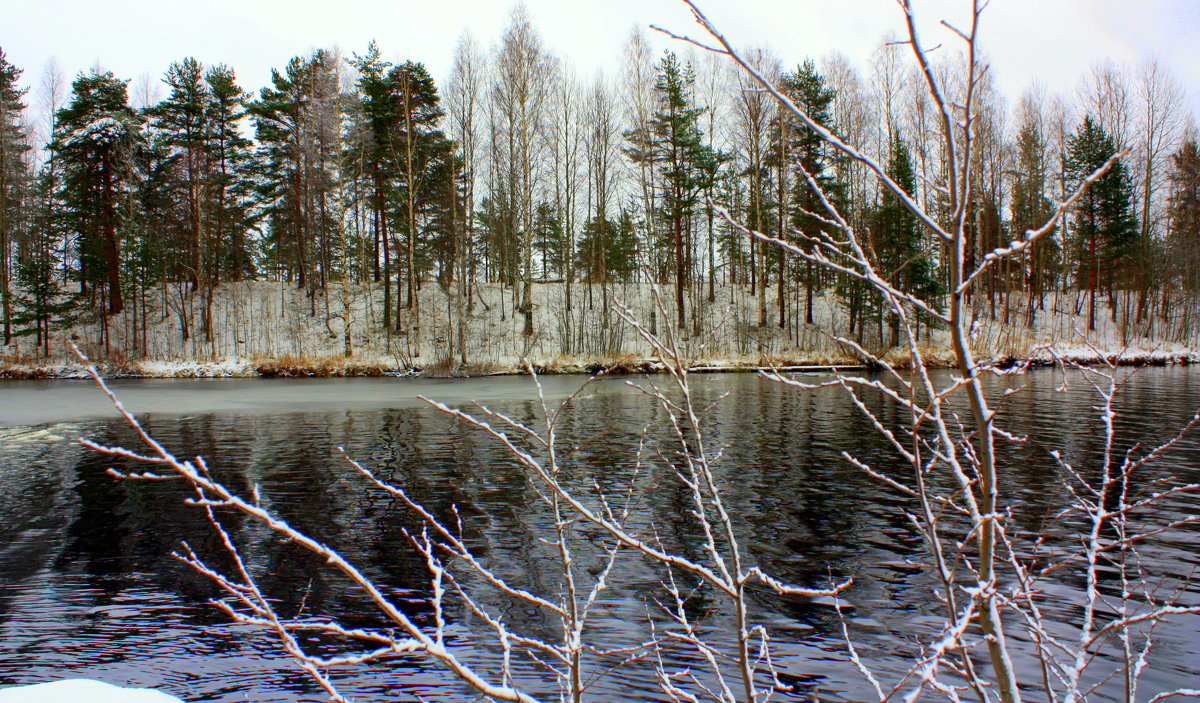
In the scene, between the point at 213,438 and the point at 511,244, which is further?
the point at 511,244

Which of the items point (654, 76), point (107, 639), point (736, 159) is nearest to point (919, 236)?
point (736, 159)

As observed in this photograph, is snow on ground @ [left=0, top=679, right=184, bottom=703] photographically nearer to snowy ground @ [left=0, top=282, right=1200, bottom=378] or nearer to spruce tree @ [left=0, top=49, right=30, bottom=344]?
snowy ground @ [left=0, top=282, right=1200, bottom=378]

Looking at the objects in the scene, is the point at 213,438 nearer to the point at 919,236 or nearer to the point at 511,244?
the point at 511,244

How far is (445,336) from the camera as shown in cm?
2905

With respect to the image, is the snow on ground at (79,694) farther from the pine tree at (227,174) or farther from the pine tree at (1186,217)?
the pine tree at (1186,217)

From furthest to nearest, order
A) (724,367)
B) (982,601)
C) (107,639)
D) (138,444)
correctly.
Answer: (724,367) → (138,444) → (107,639) → (982,601)

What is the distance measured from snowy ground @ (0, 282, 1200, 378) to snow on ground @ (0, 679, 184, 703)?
19577mm

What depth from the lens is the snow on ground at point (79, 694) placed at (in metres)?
3.02

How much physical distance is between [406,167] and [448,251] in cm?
394

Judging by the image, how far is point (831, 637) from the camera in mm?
4094

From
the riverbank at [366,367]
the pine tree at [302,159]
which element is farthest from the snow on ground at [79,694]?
the pine tree at [302,159]

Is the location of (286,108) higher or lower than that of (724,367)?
higher

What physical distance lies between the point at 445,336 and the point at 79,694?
86.6 feet

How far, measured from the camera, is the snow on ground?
119 inches
